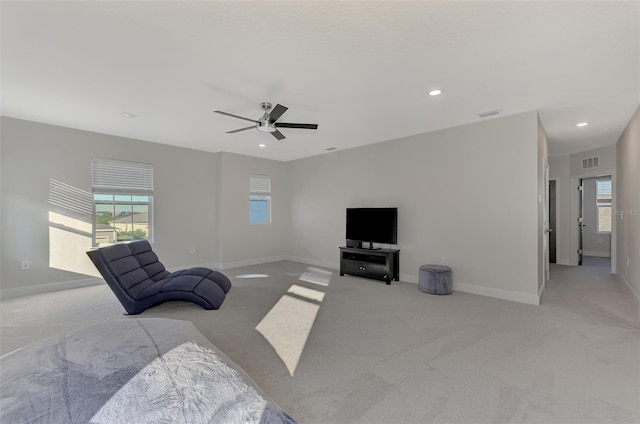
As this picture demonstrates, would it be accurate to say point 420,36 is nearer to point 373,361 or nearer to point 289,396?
point 373,361

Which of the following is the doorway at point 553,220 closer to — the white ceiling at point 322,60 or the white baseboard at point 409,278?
the white ceiling at point 322,60

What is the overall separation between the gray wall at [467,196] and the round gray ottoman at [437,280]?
1.09ft

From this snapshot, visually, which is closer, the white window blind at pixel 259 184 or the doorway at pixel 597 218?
the white window blind at pixel 259 184

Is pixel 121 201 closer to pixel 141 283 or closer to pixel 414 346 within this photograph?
pixel 141 283

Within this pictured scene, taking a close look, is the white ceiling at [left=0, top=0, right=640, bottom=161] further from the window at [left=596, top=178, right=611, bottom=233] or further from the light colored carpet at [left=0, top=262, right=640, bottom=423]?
the window at [left=596, top=178, right=611, bottom=233]

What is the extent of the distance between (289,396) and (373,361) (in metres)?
0.79

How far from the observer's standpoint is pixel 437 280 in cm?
428

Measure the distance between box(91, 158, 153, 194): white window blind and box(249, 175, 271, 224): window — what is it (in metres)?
2.16

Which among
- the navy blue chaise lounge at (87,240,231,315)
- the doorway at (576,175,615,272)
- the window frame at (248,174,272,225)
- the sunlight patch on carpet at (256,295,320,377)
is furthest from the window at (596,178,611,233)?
the navy blue chaise lounge at (87,240,231,315)

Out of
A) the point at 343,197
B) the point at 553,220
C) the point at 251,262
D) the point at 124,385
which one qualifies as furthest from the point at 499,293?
the point at 251,262

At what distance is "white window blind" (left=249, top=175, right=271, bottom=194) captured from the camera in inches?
275

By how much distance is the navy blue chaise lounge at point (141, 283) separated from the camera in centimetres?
338

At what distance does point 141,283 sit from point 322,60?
3391mm

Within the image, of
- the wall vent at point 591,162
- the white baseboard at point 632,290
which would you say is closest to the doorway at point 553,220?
the wall vent at point 591,162
